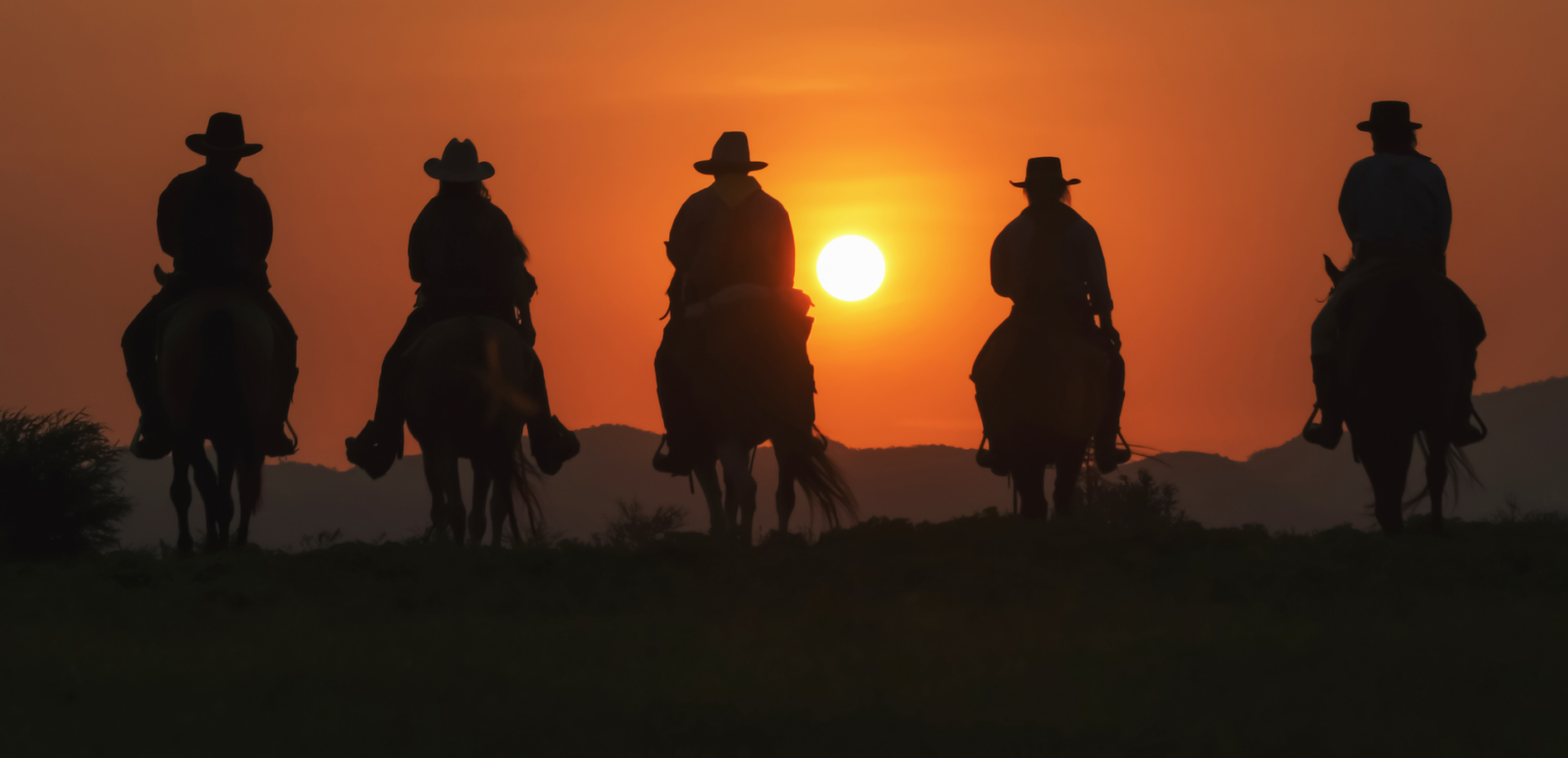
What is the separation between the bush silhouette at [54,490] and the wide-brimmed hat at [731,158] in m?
10.1

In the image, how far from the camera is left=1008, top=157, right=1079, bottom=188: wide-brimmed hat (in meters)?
12.4

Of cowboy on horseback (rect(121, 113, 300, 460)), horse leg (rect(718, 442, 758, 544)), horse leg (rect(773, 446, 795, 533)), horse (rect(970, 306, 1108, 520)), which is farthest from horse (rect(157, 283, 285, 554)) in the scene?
horse (rect(970, 306, 1108, 520))

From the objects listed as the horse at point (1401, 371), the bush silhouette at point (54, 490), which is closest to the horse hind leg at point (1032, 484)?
the horse at point (1401, 371)

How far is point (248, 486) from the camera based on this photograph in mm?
11469

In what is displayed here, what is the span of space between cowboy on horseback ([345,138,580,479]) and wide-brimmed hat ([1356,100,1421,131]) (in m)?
5.94

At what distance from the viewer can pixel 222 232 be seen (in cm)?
1152

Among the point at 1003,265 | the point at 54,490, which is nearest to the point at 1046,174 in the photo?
the point at 1003,265

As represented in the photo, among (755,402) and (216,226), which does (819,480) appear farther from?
(216,226)

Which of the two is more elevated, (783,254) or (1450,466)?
(783,254)

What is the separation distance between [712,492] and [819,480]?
0.72m

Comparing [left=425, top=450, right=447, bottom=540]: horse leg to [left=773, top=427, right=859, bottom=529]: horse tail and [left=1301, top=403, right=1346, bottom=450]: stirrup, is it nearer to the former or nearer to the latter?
[left=773, top=427, right=859, bottom=529]: horse tail

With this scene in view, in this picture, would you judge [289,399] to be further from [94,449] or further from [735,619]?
[94,449]

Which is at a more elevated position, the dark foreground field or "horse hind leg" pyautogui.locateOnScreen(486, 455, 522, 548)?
"horse hind leg" pyautogui.locateOnScreen(486, 455, 522, 548)

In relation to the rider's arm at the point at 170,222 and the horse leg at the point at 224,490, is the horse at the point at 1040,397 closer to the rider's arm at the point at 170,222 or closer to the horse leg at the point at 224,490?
the horse leg at the point at 224,490
